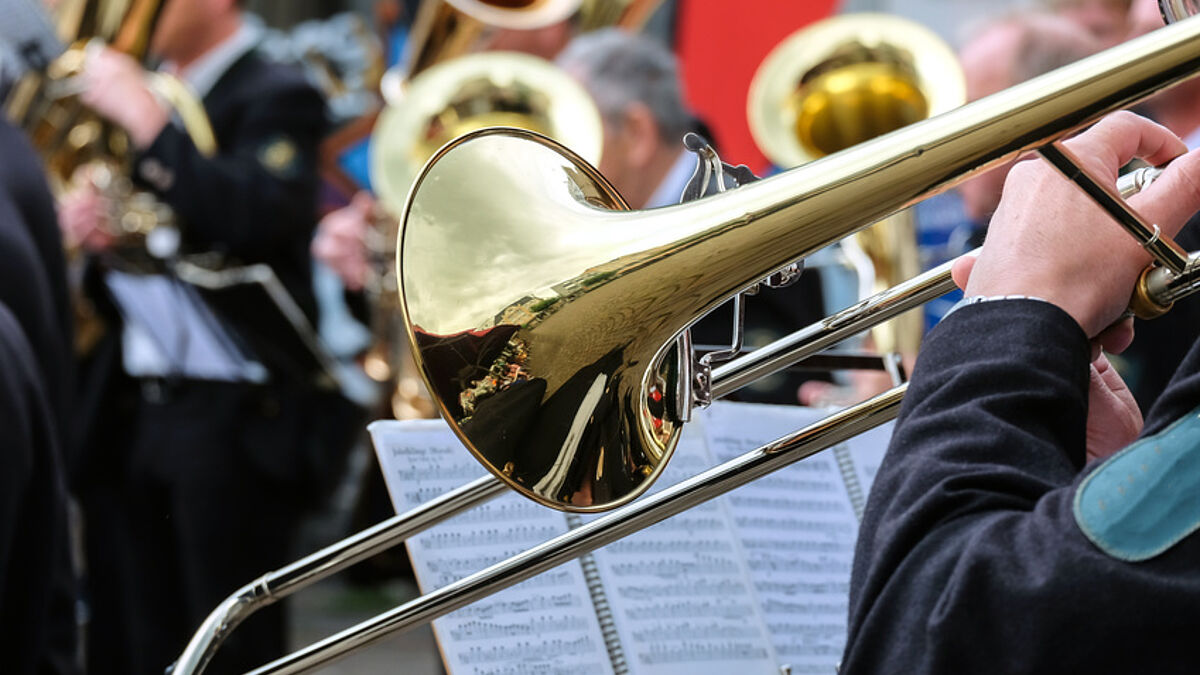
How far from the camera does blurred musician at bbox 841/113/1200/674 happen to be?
3.21 feet

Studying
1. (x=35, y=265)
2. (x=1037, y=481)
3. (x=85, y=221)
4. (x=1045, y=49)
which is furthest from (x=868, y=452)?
(x=85, y=221)

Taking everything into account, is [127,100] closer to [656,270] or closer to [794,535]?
[794,535]

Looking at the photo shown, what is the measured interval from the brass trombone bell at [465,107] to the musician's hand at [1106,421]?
2.65m

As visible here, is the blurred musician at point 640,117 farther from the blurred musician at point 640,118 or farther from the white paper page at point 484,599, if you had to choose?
the white paper page at point 484,599

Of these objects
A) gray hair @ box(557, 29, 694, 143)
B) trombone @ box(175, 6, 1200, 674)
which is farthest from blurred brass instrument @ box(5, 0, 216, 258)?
trombone @ box(175, 6, 1200, 674)

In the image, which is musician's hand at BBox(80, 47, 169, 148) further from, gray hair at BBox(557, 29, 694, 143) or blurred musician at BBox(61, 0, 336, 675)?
gray hair at BBox(557, 29, 694, 143)

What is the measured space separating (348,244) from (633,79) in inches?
39.6

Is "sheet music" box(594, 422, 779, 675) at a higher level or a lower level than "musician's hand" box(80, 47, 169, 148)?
lower

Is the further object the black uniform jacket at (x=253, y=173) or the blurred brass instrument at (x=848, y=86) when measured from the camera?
the black uniform jacket at (x=253, y=173)

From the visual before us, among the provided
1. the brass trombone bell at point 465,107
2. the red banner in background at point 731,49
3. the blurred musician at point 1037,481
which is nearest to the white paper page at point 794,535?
the blurred musician at point 1037,481

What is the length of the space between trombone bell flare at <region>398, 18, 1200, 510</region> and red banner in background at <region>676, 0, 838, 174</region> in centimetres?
400

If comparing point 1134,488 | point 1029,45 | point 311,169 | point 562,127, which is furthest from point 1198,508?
point 311,169

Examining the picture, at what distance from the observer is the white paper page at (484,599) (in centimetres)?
154

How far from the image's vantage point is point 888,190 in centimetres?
109
